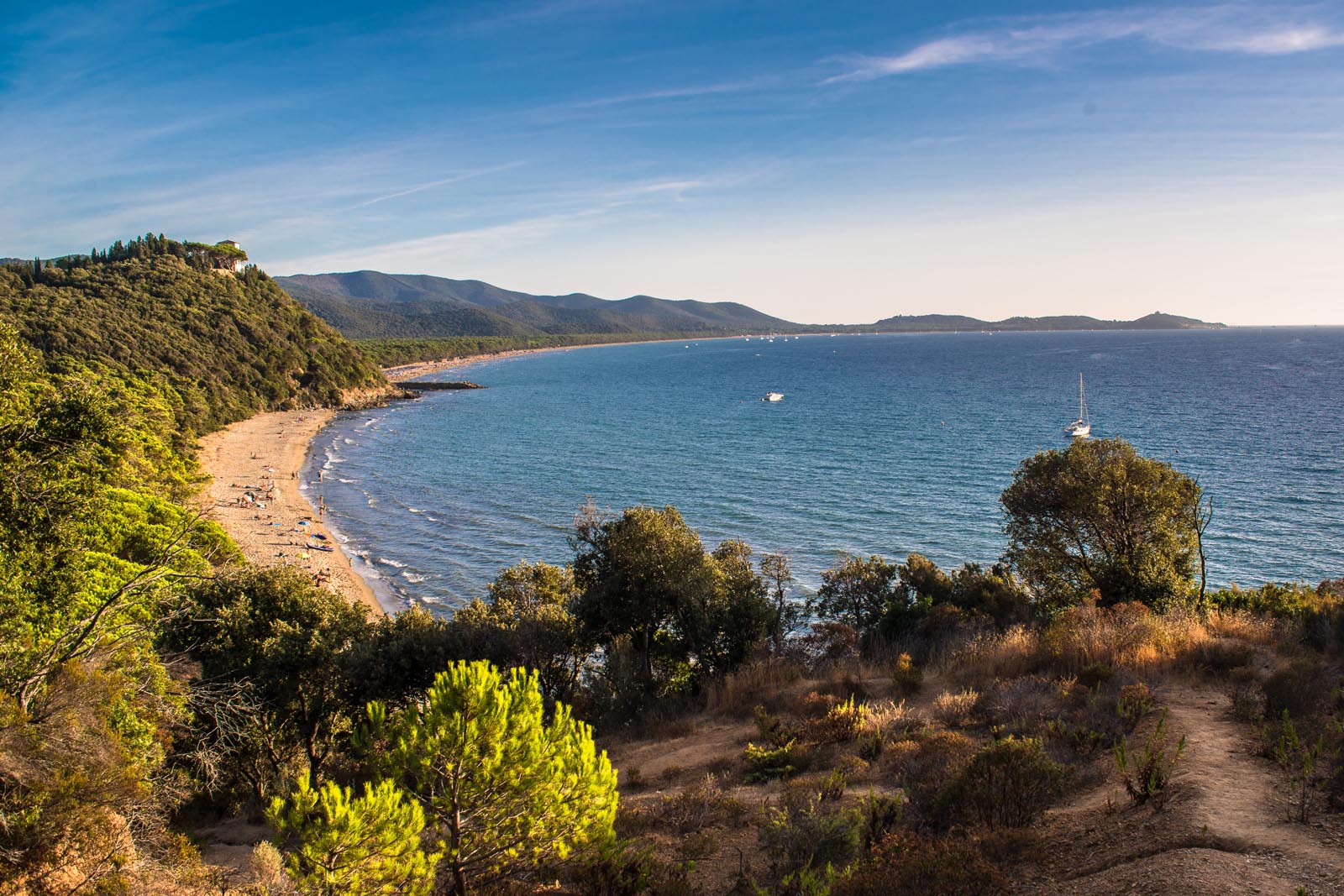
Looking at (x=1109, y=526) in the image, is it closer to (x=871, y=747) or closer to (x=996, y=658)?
(x=996, y=658)

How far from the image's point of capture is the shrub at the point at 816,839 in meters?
8.27

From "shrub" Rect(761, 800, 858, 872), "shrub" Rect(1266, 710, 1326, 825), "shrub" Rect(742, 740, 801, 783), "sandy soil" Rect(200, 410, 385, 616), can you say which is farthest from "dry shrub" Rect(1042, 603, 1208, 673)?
"sandy soil" Rect(200, 410, 385, 616)

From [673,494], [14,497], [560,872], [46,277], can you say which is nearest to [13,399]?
[14,497]

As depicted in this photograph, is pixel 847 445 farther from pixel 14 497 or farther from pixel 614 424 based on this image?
pixel 14 497

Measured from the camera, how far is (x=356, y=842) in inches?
286

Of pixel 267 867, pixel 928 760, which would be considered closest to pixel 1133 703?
pixel 928 760

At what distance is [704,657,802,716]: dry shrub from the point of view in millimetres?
16031

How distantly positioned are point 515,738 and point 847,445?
65.2m

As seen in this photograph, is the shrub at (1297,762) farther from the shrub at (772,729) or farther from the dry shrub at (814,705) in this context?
the shrub at (772,729)

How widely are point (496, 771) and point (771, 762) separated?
5634mm

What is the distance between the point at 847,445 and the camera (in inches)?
2768

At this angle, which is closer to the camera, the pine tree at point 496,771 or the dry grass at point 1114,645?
the pine tree at point 496,771

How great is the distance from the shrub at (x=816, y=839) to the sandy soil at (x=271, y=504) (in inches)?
645

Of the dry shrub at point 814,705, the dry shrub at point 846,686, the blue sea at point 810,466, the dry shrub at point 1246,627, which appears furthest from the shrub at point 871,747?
the blue sea at point 810,466
